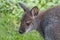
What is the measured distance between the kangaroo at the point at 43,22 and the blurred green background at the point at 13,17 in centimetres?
36

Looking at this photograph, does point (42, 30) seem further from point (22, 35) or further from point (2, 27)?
point (2, 27)

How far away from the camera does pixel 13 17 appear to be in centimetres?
1188

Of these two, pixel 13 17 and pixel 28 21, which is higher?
pixel 28 21

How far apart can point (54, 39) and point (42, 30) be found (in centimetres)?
44

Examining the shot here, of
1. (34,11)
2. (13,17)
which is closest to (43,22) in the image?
(34,11)

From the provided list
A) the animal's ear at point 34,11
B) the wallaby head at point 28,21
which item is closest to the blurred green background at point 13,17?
the wallaby head at point 28,21

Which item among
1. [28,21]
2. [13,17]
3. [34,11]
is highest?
[34,11]

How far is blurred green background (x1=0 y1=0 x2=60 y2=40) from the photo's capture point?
1095 cm

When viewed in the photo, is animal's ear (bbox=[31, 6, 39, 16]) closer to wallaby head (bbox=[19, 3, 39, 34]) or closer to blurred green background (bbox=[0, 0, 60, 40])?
wallaby head (bbox=[19, 3, 39, 34])

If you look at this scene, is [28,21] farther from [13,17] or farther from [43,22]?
[13,17]

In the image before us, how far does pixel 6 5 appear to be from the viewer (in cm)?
1236

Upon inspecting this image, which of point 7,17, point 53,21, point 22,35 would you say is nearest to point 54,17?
point 53,21

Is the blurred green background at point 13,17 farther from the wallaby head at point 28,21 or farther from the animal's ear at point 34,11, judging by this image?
the animal's ear at point 34,11

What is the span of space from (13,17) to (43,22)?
1.64m
